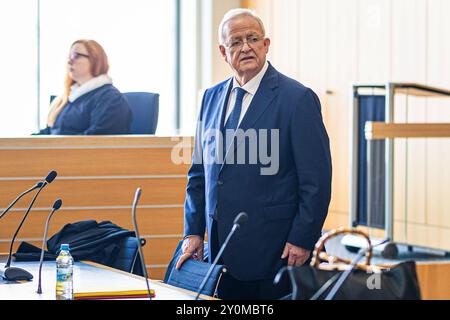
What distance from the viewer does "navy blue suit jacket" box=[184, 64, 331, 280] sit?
3.49m

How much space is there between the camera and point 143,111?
6273mm

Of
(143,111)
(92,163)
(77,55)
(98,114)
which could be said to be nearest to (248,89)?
(92,163)

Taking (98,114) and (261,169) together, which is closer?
(261,169)

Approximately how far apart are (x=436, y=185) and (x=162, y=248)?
252 centimetres

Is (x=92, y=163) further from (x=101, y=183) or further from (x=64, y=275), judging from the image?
(x=64, y=275)

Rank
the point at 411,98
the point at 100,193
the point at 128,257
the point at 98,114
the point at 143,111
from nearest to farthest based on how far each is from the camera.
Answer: the point at 128,257 < the point at 100,193 < the point at 98,114 < the point at 143,111 < the point at 411,98

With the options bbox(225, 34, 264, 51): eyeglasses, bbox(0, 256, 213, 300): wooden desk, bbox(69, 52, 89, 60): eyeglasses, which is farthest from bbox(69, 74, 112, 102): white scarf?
bbox(225, 34, 264, 51): eyeglasses

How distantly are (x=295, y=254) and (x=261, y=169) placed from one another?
351mm

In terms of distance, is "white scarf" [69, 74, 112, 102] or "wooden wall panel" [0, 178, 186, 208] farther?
"white scarf" [69, 74, 112, 102]

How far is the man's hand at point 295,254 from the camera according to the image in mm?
3480

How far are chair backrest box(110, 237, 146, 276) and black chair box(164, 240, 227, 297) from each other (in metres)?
0.30

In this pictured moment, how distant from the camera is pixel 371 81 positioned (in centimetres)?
785

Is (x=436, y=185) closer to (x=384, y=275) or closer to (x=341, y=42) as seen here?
(x=341, y=42)

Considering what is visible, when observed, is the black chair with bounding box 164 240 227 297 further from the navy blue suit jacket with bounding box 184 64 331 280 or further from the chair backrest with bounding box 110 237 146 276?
the chair backrest with bounding box 110 237 146 276
